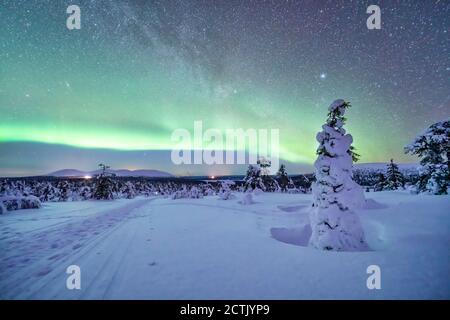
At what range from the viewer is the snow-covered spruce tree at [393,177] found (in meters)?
35.7

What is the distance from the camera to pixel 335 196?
288 inches

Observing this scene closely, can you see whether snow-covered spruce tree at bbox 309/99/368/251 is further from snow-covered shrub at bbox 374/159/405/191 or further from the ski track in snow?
snow-covered shrub at bbox 374/159/405/191

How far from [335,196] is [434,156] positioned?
1280cm

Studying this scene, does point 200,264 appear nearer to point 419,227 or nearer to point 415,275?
point 415,275

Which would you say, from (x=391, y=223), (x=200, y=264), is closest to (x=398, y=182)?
(x=391, y=223)

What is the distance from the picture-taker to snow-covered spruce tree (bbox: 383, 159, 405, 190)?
3566 centimetres

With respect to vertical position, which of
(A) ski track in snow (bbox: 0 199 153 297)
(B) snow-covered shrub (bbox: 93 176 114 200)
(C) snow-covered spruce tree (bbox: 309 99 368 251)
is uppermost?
(C) snow-covered spruce tree (bbox: 309 99 368 251)

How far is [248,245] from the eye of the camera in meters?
5.96

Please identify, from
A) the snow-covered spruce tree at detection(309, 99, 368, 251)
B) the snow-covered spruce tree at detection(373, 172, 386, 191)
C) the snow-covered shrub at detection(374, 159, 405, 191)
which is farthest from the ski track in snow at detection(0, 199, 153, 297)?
the snow-covered spruce tree at detection(373, 172, 386, 191)

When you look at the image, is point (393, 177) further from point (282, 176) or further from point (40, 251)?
point (40, 251)

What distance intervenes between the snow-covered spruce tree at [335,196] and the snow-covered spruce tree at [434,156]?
407 inches

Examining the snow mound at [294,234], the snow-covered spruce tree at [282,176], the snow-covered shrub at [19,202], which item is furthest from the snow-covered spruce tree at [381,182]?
the snow-covered shrub at [19,202]

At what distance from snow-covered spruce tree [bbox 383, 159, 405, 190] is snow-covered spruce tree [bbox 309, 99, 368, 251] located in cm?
3626
